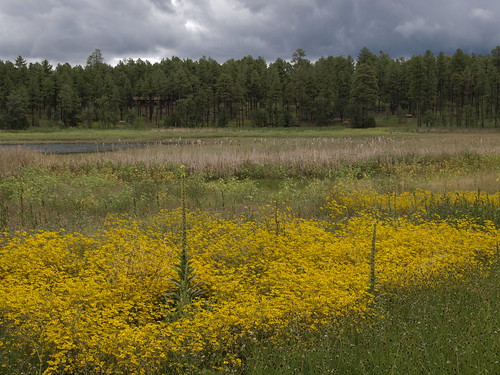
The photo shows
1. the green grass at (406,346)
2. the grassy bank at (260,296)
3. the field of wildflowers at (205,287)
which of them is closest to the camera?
the green grass at (406,346)

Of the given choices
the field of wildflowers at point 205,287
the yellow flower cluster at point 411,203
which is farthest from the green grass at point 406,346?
the yellow flower cluster at point 411,203

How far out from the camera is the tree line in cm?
7875

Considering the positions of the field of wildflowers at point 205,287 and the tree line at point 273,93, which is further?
the tree line at point 273,93

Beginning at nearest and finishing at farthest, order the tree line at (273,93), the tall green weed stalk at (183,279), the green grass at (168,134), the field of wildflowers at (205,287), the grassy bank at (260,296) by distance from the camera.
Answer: the grassy bank at (260,296), the field of wildflowers at (205,287), the tall green weed stalk at (183,279), the green grass at (168,134), the tree line at (273,93)

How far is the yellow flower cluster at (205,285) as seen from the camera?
4.25 metres

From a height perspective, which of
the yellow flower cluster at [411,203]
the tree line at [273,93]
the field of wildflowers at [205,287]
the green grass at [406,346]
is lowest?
the green grass at [406,346]

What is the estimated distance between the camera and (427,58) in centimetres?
8500

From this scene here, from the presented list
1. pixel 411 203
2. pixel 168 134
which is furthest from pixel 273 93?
pixel 411 203

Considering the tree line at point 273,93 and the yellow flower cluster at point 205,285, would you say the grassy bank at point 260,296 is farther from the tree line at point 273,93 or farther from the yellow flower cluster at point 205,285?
the tree line at point 273,93

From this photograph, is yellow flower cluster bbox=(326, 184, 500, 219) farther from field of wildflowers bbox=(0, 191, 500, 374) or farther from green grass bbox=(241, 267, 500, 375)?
green grass bbox=(241, 267, 500, 375)

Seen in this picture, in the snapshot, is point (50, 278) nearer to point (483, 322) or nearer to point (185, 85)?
point (483, 322)

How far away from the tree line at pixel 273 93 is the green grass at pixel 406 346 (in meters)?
73.5

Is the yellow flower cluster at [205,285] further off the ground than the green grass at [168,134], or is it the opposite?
the green grass at [168,134]

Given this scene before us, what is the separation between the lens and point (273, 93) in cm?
8500
